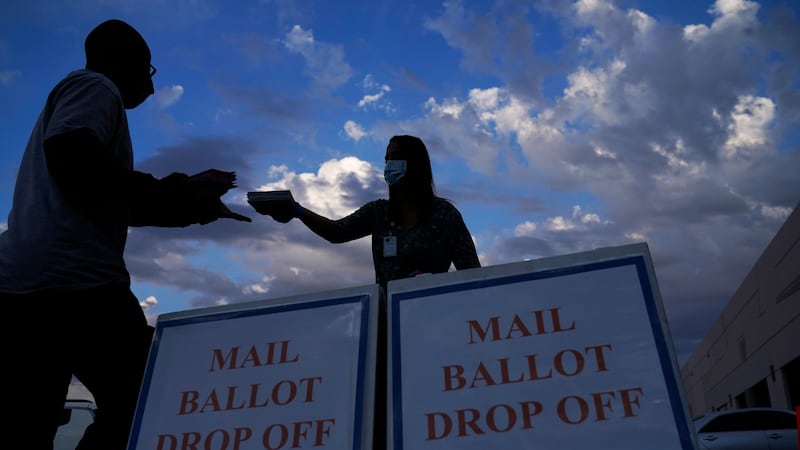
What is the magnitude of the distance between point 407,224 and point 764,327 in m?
32.2

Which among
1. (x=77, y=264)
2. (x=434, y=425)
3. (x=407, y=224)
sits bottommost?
(x=434, y=425)

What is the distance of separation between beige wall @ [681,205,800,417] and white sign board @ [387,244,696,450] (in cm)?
2161

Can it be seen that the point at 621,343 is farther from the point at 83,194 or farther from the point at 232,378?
the point at 83,194

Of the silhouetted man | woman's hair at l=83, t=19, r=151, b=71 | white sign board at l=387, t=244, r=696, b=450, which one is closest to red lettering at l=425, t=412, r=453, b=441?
white sign board at l=387, t=244, r=696, b=450

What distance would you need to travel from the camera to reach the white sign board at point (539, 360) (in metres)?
1.47

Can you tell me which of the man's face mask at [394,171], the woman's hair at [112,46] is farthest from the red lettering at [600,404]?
the woman's hair at [112,46]

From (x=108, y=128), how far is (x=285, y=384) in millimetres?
1056

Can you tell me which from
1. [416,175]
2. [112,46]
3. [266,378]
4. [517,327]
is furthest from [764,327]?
[112,46]

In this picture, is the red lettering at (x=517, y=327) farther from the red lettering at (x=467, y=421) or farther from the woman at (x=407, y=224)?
the woman at (x=407, y=224)

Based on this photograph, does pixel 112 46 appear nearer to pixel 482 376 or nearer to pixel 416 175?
pixel 416 175

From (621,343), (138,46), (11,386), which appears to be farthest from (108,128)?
(621,343)

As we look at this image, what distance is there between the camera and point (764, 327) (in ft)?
94.7

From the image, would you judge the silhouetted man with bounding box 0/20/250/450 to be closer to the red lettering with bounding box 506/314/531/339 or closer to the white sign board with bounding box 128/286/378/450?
the white sign board with bounding box 128/286/378/450

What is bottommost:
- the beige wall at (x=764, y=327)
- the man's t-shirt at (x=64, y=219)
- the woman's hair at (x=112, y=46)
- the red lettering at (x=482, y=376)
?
the red lettering at (x=482, y=376)
